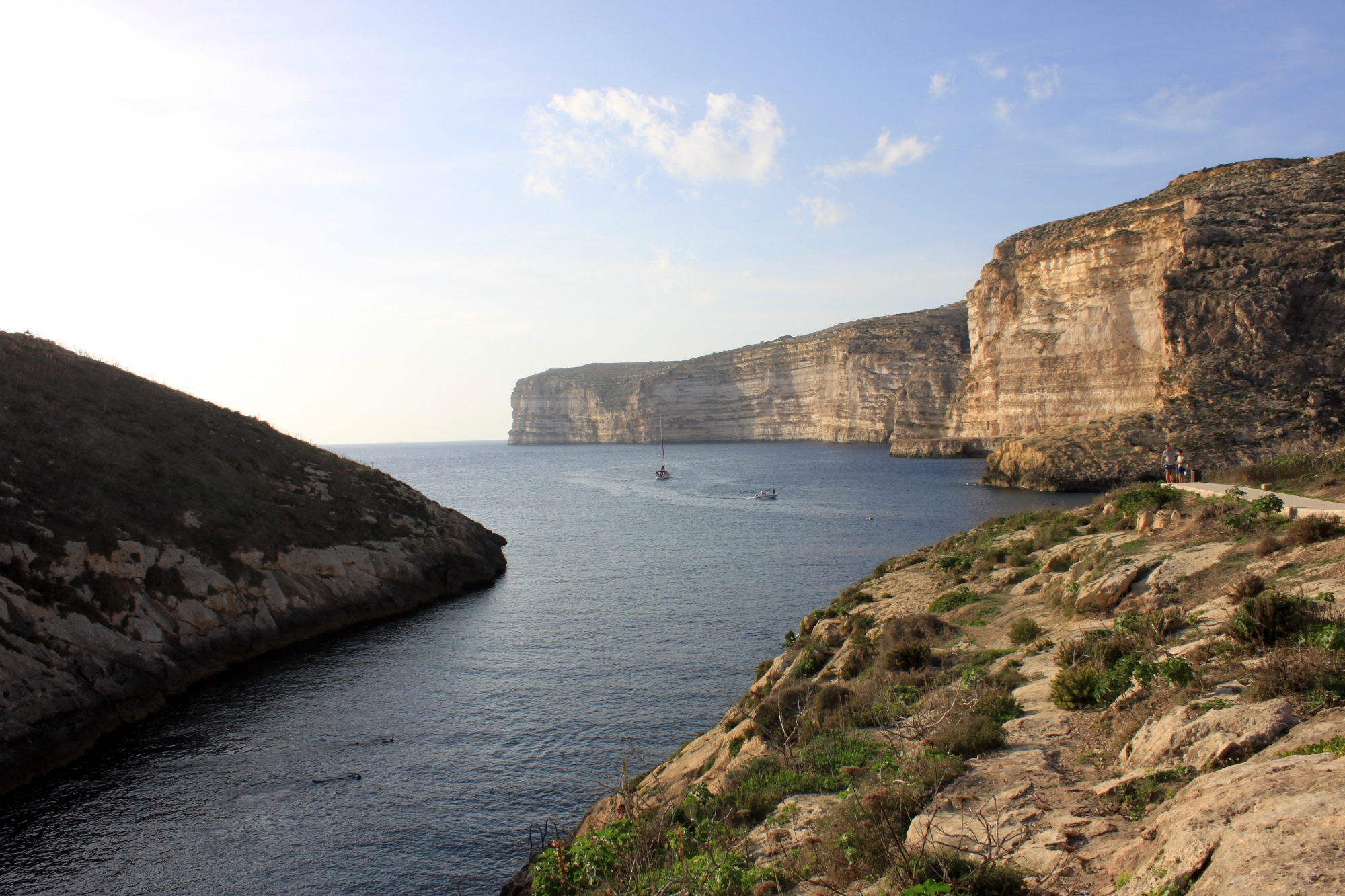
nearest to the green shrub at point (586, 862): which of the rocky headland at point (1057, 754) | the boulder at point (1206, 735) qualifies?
the rocky headland at point (1057, 754)

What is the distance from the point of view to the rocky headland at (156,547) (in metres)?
22.8

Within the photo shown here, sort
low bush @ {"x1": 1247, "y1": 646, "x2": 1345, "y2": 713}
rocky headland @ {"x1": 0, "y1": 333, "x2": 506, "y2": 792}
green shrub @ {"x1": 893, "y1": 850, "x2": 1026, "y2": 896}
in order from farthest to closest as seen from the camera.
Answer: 1. rocky headland @ {"x1": 0, "y1": 333, "x2": 506, "y2": 792}
2. low bush @ {"x1": 1247, "y1": 646, "x2": 1345, "y2": 713}
3. green shrub @ {"x1": 893, "y1": 850, "x2": 1026, "y2": 896}

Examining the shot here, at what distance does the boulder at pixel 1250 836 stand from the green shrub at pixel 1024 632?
27.7ft

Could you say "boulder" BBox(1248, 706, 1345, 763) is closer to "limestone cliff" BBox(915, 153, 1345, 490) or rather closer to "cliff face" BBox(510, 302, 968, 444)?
"limestone cliff" BBox(915, 153, 1345, 490)

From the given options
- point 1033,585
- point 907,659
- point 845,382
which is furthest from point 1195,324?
point 845,382

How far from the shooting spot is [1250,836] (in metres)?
5.37

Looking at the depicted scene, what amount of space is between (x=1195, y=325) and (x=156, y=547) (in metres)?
80.7

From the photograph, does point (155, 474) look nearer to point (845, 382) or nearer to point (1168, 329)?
point (1168, 329)

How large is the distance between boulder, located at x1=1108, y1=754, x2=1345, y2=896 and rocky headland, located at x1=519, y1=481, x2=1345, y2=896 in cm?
2

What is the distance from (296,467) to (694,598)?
23.0 meters

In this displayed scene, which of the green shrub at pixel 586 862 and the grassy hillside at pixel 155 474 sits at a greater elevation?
the grassy hillside at pixel 155 474

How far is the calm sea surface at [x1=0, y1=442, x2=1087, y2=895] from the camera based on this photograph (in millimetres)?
16016

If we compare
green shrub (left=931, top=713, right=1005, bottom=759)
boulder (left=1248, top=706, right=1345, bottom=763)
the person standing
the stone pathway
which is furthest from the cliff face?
boulder (left=1248, top=706, right=1345, bottom=763)

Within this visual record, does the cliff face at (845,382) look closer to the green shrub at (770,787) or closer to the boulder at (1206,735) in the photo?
the green shrub at (770,787)
